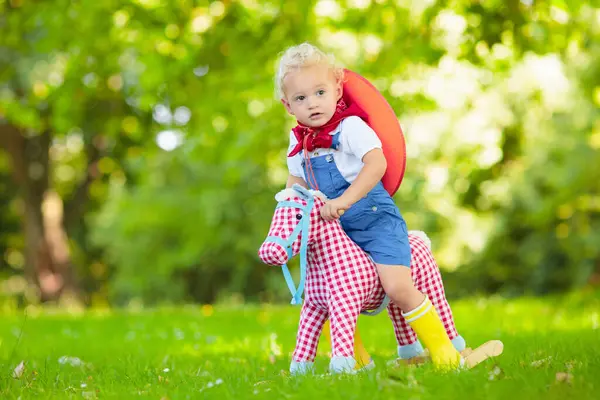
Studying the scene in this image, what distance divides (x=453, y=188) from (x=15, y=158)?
32.1 feet

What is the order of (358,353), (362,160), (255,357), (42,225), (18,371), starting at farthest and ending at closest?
(42,225) → (255,357) → (18,371) → (358,353) → (362,160)

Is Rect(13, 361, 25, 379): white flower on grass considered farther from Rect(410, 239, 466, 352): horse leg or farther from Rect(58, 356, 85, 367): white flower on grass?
Rect(410, 239, 466, 352): horse leg

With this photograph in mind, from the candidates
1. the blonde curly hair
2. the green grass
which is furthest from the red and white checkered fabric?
the blonde curly hair

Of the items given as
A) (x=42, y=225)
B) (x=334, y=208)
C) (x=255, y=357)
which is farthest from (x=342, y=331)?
(x=42, y=225)

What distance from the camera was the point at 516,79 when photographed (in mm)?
14836

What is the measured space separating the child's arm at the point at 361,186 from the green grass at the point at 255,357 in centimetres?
77

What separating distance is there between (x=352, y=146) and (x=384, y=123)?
312mm

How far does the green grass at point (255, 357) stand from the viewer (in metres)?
3.22

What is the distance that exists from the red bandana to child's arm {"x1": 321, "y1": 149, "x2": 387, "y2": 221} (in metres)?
0.25

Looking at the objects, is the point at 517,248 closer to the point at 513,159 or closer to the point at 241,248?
the point at 513,159

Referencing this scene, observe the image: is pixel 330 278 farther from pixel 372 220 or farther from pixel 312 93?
pixel 312 93

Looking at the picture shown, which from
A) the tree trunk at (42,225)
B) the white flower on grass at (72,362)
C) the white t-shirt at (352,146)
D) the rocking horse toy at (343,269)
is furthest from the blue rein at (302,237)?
the tree trunk at (42,225)

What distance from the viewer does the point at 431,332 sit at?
3902mm

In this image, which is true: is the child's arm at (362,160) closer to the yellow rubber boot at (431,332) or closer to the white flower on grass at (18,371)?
the yellow rubber boot at (431,332)
